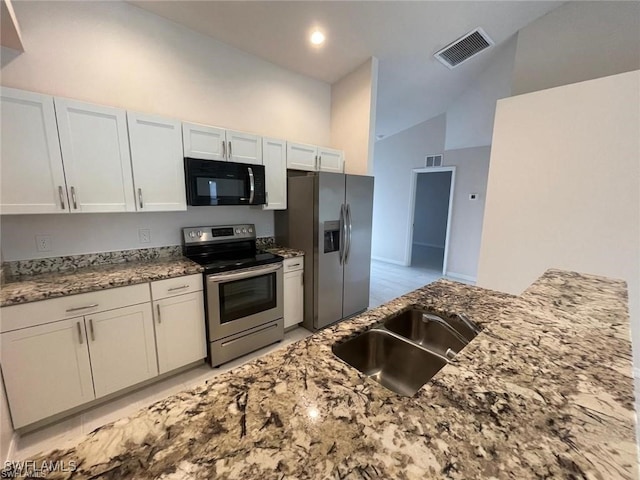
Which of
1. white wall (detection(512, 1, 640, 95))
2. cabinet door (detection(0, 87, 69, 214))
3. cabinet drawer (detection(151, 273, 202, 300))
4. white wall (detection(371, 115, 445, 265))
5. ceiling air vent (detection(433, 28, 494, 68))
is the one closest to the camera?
cabinet door (detection(0, 87, 69, 214))

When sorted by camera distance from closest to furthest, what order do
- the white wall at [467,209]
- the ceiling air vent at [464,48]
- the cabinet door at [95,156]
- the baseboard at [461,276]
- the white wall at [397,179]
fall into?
1. the cabinet door at [95,156]
2. the ceiling air vent at [464,48]
3. the white wall at [467,209]
4. the baseboard at [461,276]
5. the white wall at [397,179]

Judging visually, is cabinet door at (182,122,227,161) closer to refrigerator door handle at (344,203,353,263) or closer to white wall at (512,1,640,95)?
refrigerator door handle at (344,203,353,263)

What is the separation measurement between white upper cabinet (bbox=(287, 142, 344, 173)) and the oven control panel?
883 millimetres

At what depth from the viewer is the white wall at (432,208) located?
7.79 meters

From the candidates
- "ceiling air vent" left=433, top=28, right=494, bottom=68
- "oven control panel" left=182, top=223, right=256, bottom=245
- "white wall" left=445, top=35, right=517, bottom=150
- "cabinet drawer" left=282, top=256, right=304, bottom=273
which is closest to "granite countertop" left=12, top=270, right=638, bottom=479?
"cabinet drawer" left=282, top=256, right=304, bottom=273

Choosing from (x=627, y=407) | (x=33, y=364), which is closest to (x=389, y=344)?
(x=627, y=407)

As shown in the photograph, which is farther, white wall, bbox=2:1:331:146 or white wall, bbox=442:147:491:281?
white wall, bbox=442:147:491:281

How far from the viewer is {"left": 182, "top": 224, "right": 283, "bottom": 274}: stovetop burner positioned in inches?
93.3

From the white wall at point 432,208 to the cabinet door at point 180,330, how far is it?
22.4ft

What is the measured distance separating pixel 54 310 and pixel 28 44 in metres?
1.89

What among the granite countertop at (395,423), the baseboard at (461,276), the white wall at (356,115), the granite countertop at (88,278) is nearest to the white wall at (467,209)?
the baseboard at (461,276)

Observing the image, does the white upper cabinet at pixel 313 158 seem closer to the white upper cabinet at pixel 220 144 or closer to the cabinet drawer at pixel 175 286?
the white upper cabinet at pixel 220 144

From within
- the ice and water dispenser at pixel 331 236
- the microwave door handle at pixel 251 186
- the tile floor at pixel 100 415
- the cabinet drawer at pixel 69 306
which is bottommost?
the tile floor at pixel 100 415

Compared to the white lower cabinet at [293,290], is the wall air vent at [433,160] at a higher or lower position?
higher
